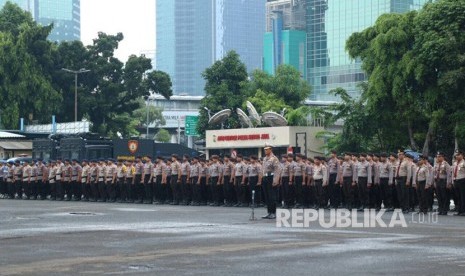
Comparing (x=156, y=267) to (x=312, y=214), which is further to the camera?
(x=312, y=214)

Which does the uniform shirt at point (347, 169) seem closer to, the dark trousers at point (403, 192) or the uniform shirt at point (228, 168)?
the dark trousers at point (403, 192)

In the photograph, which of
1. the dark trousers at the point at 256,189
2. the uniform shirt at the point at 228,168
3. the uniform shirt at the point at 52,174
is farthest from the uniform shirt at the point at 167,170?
the uniform shirt at the point at 52,174

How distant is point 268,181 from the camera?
24.0m

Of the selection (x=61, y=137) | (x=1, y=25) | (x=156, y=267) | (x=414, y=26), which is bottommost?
(x=156, y=267)

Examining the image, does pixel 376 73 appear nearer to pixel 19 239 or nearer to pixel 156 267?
pixel 19 239

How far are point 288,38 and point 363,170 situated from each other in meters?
128

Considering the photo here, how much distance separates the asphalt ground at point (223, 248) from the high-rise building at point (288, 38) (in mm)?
130268

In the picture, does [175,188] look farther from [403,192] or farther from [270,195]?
[270,195]

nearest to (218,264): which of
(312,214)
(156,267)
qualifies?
(156,267)

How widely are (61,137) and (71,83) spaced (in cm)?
3133

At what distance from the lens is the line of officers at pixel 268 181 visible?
2664cm

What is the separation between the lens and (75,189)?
132 feet

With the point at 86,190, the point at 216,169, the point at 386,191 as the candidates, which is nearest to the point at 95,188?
the point at 86,190

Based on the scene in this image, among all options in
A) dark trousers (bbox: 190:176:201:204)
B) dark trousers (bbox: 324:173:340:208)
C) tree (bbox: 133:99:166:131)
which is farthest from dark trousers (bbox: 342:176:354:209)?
tree (bbox: 133:99:166:131)
